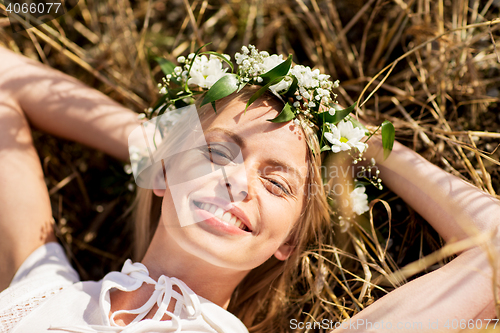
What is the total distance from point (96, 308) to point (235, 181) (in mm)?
899

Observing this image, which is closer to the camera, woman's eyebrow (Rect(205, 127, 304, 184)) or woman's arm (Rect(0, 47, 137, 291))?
woman's eyebrow (Rect(205, 127, 304, 184))

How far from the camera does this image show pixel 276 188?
1574 millimetres

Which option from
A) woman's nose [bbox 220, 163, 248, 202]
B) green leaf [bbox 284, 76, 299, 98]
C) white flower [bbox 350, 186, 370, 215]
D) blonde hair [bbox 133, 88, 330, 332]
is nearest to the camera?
woman's nose [bbox 220, 163, 248, 202]

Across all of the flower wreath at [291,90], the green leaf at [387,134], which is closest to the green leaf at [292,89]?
the flower wreath at [291,90]

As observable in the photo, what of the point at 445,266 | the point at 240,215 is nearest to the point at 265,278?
the point at 240,215

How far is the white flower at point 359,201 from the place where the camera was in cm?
184

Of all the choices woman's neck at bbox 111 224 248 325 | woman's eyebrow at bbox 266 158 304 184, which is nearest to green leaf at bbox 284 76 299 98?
woman's eyebrow at bbox 266 158 304 184

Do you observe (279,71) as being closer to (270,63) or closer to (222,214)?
(270,63)

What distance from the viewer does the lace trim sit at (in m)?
1.59

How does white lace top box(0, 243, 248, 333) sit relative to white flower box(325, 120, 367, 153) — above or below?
below

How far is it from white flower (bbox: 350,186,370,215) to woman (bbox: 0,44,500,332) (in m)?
0.16

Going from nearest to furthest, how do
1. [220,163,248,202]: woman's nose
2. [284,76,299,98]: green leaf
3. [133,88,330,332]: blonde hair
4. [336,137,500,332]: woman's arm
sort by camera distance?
[336,137,500,332]: woman's arm < [220,163,248,202]: woman's nose < [284,76,299,98]: green leaf < [133,88,330,332]: blonde hair

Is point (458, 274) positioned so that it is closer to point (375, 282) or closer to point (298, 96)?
point (375, 282)

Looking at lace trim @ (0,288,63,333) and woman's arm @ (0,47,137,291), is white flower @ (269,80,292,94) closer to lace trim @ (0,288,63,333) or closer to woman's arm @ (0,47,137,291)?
woman's arm @ (0,47,137,291)
